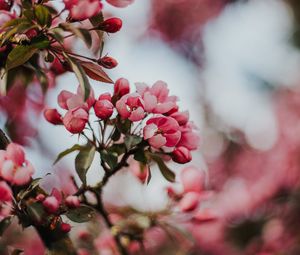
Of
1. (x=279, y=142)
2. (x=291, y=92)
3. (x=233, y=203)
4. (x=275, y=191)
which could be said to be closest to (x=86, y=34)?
(x=233, y=203)

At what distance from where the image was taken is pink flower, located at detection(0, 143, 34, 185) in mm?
881

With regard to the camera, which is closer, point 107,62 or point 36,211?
point 36,211

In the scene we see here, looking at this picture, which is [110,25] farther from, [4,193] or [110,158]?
[4,193]

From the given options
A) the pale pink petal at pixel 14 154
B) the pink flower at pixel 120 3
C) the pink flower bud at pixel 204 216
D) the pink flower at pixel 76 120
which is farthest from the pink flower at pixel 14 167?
the pink flower bud at pixel 204 216

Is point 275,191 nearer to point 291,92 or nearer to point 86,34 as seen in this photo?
point 291,92

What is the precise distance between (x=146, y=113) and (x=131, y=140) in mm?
78

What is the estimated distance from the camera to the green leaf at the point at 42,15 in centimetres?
89

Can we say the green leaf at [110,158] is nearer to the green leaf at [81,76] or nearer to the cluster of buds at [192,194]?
the green leaf at [81,76]

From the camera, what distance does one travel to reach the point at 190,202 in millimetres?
1338

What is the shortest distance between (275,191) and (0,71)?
253cm

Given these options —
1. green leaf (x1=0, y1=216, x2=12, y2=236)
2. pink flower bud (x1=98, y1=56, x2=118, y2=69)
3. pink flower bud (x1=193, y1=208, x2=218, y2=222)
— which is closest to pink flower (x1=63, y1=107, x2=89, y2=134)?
pink flower bud (x1=98, y1=56, x2=118, y2=69)

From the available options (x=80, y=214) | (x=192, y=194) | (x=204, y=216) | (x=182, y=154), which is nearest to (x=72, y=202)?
(x=80, y=214)

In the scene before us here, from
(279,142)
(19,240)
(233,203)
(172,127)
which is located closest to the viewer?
(172,127)

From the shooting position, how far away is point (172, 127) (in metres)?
0.98
